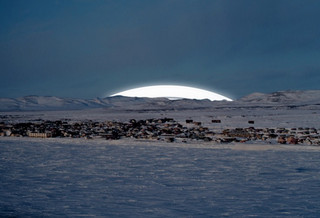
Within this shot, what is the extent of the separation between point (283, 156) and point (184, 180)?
13.9ft

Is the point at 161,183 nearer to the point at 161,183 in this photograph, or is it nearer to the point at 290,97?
the point at 161,183

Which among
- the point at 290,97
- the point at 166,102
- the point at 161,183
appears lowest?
the point at 161,183

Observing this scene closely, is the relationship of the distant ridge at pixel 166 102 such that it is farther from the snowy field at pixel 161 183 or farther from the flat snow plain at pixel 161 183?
the snowy field at pixel 161 183

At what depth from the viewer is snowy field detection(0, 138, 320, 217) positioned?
572cm

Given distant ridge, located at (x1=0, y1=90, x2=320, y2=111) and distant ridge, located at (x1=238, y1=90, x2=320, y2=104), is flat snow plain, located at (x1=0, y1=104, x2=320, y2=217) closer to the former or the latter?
distant ridge, located at (x1=0, y1=90, x2=320, y2=111)

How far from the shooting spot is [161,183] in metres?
7.43

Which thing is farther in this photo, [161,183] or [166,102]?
[166,102]

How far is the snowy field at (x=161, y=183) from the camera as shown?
572cm

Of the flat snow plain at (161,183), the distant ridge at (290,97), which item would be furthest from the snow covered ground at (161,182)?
the distant ridge at (290,97)

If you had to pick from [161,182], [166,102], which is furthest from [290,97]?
[161,182]

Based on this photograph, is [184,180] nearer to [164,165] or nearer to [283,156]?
[164,165]

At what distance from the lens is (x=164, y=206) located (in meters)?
5.86

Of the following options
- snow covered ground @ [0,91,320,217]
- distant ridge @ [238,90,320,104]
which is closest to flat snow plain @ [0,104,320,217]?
snow covered ground @ [0,91,320,217]

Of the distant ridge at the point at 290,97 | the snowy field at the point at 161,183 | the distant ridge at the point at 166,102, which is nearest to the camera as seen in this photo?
the snowy field at the point at 161,183
